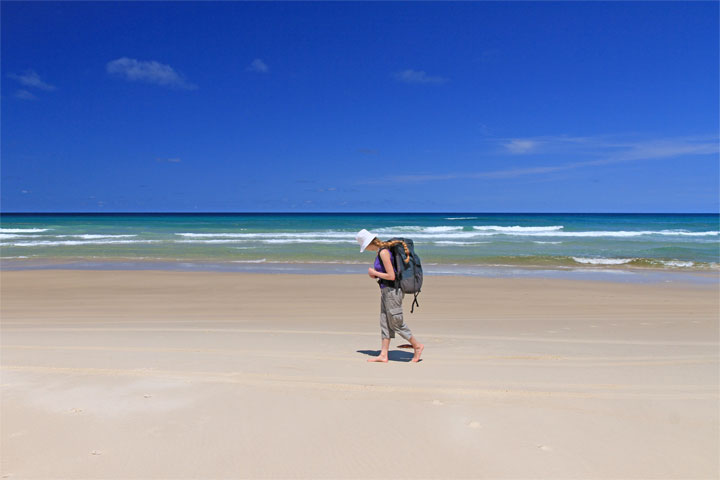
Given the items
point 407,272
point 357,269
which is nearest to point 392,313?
point 407,272

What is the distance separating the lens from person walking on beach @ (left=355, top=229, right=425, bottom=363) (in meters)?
5.55

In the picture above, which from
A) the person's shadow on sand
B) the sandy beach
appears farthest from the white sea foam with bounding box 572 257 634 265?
the person's shadow on sand

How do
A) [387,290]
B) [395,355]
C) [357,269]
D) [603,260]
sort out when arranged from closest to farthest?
1. [387,290]
2. [395,355]
3. [357,269]
4. [603,260]

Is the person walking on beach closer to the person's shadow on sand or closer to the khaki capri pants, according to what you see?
the khaki capri pants

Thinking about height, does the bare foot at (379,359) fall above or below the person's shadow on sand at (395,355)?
above

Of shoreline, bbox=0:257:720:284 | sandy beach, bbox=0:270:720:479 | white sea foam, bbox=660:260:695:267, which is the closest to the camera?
sandy beach, bbox=0:270:720:479

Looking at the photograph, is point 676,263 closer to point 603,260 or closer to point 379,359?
point 603,260

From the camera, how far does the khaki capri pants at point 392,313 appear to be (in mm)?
5633

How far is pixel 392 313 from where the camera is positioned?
571 centimetres

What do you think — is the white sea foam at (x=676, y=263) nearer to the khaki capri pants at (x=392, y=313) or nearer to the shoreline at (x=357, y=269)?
the shoreline at (x=357, y=269)

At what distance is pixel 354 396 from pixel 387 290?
146 cm

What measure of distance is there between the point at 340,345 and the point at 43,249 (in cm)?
2621

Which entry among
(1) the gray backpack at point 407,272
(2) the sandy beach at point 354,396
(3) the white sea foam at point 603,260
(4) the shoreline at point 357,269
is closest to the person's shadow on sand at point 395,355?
(2) the sandy beach at point 354,396

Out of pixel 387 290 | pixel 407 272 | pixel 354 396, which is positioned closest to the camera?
pixel 354 396
